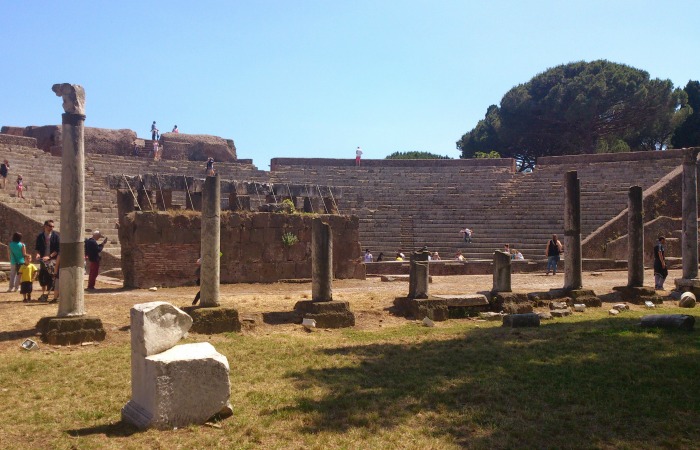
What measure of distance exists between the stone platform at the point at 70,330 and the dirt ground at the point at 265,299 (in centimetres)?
20

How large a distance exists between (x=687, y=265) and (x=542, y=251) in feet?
32.4

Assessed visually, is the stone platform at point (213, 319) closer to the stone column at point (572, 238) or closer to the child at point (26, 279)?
the child at point (26, 279)

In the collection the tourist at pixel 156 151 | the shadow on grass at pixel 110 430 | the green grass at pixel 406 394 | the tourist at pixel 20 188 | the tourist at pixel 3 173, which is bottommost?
the shadow on grass at pixel 110 430

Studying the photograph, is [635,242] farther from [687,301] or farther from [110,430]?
[110,430]

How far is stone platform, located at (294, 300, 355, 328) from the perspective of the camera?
39.5ft

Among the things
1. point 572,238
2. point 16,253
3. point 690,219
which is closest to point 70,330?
point 16,253

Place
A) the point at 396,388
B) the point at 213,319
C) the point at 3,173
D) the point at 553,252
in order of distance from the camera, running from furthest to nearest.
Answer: the point at 3,173, the point at 553,252, the point at 213,319, the point at 396,388

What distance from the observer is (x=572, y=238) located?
15.1 meters

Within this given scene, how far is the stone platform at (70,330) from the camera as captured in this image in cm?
967

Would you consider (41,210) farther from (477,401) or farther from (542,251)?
(477,401)

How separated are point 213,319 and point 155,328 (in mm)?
4663

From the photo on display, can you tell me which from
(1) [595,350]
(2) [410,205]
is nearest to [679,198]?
(2) [410,205]

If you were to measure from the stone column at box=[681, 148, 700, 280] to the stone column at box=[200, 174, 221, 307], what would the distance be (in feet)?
35.8

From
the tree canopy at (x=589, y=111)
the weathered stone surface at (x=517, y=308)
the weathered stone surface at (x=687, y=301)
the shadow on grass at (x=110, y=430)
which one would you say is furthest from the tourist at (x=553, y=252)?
the tree canopy at (x=589, y=111)
